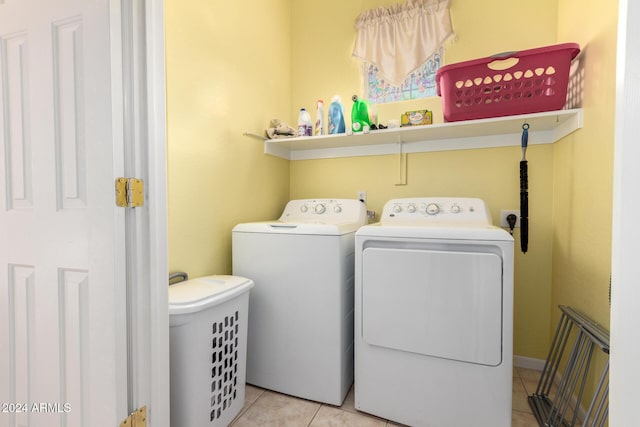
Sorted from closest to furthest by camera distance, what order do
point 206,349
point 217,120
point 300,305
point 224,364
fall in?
point 206,349
point 224,364
point 300,305
point 217,120

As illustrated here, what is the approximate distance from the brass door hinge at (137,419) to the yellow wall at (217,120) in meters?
0.65

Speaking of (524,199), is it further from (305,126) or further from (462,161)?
(305,126)

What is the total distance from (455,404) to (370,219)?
1.26 meters

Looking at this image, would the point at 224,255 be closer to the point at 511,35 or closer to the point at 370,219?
the point at 370,219

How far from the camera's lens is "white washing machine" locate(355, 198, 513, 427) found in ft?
4.06

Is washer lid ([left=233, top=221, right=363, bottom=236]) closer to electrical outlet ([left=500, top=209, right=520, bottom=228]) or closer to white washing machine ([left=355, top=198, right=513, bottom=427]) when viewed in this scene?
white washing machine ([left=355, top=198, right=513, bottom=427])

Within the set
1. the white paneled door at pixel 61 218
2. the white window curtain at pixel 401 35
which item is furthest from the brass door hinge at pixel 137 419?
the white window curtain at pixel 401 35

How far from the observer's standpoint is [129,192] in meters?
0.90

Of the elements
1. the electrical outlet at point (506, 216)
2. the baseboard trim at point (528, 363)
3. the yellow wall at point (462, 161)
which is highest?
the yellow wall at point (462, 161)

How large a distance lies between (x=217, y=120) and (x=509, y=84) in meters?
1.68

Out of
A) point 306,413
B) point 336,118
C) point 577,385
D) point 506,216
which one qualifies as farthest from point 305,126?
point 577,385

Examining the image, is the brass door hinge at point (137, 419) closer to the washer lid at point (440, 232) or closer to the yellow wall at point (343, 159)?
the yellow wall at point (343, 159)

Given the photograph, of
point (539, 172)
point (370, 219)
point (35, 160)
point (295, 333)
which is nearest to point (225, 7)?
point (35, 160)

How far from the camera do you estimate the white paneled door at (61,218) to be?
87 centimetres
